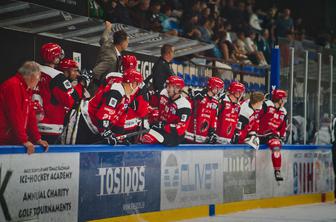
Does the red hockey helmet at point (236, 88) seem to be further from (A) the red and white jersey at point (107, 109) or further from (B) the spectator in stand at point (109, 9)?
(A) the red and white jersey at point (107, 109)

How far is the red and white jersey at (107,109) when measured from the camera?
8023mm

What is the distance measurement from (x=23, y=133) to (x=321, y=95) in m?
7.29

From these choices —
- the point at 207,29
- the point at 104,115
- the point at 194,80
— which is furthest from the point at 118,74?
the point at 207,29

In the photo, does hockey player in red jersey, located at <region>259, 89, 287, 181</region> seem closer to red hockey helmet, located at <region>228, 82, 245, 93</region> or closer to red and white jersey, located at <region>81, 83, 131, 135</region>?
red hockey helmet, located at <region>228, 82, 245, 93</region>

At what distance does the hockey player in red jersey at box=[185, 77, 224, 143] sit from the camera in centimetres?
1003

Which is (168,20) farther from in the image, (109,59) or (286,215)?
(286,215)

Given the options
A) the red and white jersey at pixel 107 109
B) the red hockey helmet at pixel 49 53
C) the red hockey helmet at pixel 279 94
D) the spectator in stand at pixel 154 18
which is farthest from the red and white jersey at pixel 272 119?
the red hockey helmet at pixel 49 53

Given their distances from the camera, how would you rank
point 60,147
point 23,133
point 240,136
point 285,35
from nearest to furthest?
point 23,133, point 60,147, point 240,136, point 285,35

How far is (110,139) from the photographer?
806 cm

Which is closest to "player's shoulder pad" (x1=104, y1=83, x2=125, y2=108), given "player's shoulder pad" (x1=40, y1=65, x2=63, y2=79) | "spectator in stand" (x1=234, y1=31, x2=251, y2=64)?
"player's shoulder pad" (x1=40, y1=65, x2=63, y2=79)

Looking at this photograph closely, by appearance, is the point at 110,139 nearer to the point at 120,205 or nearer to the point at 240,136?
the point at 120,205

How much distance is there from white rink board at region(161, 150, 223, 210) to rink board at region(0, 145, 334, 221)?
13 mm

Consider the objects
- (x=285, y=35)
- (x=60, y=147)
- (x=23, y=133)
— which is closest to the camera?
(x=23, y=133)

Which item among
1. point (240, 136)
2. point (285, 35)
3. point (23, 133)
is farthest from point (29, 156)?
point (285, 35)
